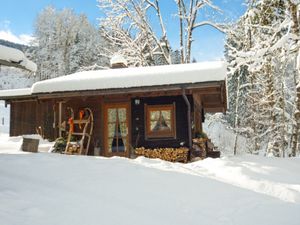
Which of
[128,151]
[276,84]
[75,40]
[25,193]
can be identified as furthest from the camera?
[75,40]

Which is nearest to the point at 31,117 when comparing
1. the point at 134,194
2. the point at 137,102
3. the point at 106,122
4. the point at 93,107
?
the point at 93,107

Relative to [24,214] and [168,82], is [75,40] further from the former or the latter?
[24,214]

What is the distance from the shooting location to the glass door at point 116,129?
13117mm

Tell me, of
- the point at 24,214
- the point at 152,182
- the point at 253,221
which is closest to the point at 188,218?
the point at 253,221

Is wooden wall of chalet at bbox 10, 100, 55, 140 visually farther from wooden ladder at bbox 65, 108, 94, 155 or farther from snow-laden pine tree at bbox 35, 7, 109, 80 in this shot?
snow-laden pine tree at bbox 35, 7, 109, 80

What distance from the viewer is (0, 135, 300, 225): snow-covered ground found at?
14.8ft

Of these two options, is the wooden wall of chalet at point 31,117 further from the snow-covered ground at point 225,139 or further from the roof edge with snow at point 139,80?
the snow-covered ground at point 225,139

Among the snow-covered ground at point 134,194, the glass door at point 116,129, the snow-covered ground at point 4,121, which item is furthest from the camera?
the snow-covered ground at point 4,121

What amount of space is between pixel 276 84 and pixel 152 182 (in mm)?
15976

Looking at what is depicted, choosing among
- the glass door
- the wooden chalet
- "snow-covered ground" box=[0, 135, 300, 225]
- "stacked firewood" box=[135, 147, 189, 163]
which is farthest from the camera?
the glass door

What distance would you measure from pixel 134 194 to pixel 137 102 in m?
7.43

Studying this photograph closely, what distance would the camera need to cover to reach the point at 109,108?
13414 millimetres

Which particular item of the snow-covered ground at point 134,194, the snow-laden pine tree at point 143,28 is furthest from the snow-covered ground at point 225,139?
the snow-covered ground at point 134,194

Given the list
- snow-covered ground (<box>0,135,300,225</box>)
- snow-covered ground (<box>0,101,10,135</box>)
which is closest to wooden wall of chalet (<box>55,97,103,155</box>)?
snow-covered ground (<box>0,135,300,225</box>)
